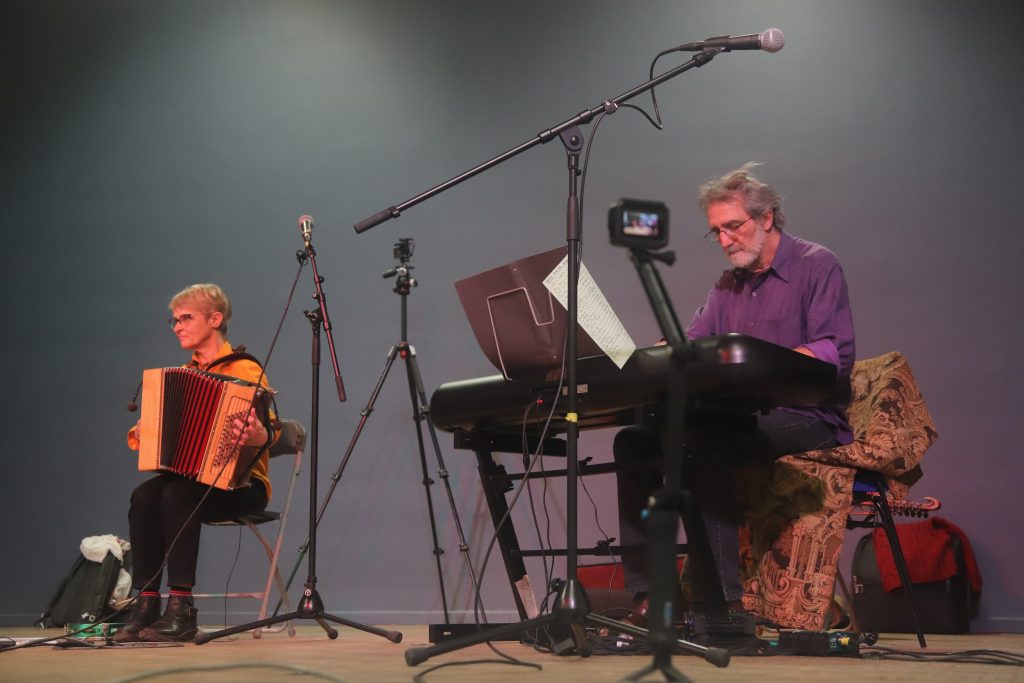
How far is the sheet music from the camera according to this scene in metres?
1.98

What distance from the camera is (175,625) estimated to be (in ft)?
8.97

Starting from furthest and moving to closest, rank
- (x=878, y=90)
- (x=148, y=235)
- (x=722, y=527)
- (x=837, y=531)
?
1. (x=148, y=235)
2. (x=878, y=90)
3. (x=837, y=531)
4. (x=722, y=527)

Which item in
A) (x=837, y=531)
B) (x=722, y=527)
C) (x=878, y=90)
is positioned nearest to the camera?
(x=722, y=527)

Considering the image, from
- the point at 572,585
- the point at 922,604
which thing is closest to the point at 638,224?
the point at 572,585

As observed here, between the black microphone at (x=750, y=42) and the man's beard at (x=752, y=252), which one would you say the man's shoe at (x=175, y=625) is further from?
the black microphone at (x=750, y=42)

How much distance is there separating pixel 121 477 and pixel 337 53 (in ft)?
6.86

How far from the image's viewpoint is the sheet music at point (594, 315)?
77.9 inches

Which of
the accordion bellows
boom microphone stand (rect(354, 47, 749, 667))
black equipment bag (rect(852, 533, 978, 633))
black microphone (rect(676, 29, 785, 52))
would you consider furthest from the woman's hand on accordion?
black equipment bag (rect(852, 533, 978, 633))

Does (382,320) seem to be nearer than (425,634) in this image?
No

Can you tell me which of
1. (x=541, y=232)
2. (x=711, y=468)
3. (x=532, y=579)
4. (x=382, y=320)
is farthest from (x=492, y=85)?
(x=711, y=468)

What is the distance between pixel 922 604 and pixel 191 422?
7.78ft

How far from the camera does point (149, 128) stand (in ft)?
14.9

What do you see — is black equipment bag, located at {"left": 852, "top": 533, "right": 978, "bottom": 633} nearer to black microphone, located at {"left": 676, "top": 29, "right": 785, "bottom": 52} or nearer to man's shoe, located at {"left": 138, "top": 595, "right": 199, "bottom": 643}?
black microphone, located at {"left": 676, "top": 29, "right": 785, "bottom": 52}

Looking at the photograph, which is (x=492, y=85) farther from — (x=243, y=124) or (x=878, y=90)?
(x=878, y=90)
